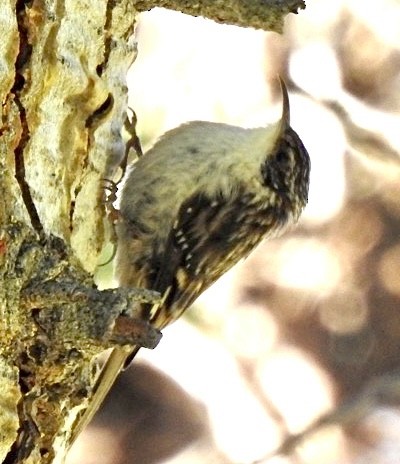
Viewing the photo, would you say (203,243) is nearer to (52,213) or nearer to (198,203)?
(198,203)

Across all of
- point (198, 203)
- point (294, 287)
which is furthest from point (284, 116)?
point (294, 287)

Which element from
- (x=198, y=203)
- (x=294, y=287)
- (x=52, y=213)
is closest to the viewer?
(x=52, y=213)

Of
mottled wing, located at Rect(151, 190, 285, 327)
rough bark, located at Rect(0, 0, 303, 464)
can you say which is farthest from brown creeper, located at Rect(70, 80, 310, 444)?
rough bark, located at Rect(0, 0, 303, 464)

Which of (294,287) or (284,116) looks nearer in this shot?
(284,116)

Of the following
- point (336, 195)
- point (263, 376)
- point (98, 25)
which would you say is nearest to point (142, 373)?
point (263, 376)

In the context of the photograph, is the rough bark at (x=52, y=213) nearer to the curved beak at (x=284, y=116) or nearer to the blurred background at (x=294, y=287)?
the curved beak at (x=284, y=116)
